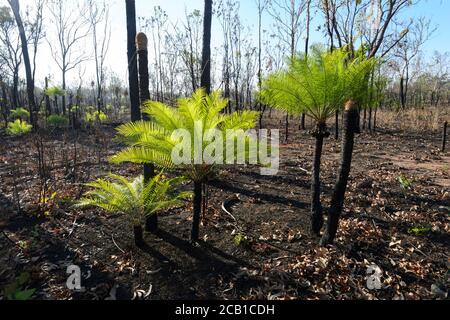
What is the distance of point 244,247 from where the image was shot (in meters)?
4.09

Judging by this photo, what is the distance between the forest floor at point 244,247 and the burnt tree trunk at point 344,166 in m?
0.26

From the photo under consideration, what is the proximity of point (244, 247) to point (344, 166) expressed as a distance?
1724 millimetres

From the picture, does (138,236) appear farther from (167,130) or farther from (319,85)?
(319,85)

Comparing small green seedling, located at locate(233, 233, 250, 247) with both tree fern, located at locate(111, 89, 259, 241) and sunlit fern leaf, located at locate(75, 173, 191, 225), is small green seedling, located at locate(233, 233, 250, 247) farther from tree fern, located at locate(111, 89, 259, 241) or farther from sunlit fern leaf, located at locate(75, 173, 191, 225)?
sunlit fern leaf, located at locate(75, 173, 191, 225)

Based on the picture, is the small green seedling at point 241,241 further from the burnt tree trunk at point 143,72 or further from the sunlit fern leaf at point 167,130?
the burnt tree trunk at point 143,72

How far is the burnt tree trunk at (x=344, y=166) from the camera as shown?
3.30 m

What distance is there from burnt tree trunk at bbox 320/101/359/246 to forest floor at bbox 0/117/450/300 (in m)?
0.26

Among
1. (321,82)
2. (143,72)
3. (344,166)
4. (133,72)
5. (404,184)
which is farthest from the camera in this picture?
(404,184)

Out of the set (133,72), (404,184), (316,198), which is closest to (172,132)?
(133,72)

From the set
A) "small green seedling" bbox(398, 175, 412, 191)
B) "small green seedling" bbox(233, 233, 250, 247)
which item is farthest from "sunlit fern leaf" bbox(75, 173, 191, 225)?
"small green seedling" bbox(398, 175, 412, 191)

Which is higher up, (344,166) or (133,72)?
(133,72)

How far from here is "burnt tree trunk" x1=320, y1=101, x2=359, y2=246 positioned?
3.30 meters

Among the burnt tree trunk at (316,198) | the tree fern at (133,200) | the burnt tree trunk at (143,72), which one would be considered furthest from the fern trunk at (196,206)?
the burnt tree trunk at (316,198)
